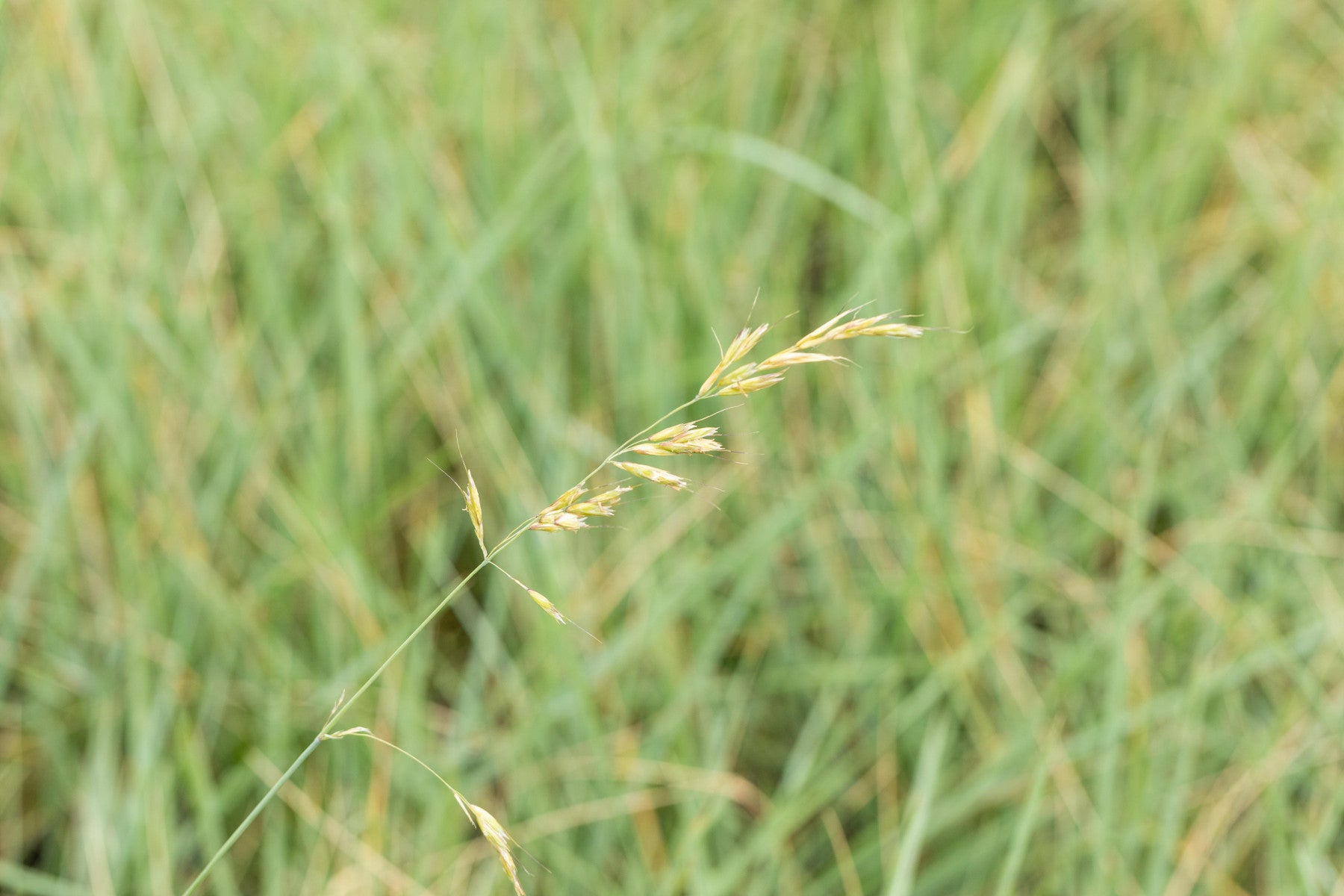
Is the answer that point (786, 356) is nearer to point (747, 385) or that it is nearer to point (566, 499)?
point (747, 385)

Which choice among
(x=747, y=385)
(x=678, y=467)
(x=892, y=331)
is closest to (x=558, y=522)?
(x=747, y=385)

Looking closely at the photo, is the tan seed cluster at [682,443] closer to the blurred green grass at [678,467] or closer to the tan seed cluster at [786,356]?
the tan seed cluster at [786,356]

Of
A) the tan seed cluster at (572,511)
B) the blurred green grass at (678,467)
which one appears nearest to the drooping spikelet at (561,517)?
the tan seed cluster at (572,511)

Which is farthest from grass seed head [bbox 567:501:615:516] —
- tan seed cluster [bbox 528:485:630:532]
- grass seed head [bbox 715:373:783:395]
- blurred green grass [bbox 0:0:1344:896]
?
blurred green grass [bbox 0:0:1344:896]

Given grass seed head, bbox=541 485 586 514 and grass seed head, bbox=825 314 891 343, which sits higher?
grass seed head, bbox=825 314 891 343

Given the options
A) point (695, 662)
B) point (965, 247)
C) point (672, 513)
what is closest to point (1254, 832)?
point (695, 662)

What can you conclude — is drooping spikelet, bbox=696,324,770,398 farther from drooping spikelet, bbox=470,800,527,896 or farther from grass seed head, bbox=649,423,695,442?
drooping spikelet, bbox=470,800,527,896

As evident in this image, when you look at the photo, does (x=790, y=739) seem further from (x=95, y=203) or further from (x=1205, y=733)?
(x=95, y=203)

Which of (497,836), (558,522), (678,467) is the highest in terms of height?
(558,522)

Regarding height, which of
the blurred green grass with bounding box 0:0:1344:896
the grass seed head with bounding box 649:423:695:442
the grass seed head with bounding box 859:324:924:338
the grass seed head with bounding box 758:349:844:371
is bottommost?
the blurred green grass with bounding box 0:0:1344:896
